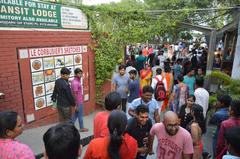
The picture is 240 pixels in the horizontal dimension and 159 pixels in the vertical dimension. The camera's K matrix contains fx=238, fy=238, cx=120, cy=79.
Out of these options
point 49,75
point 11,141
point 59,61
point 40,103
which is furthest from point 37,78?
point 11,141

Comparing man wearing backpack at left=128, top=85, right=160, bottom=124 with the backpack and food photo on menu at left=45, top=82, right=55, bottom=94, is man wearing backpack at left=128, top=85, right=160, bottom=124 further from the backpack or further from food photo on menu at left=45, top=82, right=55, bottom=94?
food photo on menu at left=45, top=82, right=55, bottom=94

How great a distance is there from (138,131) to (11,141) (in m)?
1.63

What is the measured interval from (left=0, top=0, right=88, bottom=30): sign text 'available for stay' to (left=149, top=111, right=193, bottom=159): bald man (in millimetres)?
4106

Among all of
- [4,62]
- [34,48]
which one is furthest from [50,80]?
[4,62]

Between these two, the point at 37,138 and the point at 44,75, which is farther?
the point at 44,75

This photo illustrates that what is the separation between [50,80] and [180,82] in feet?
11.2

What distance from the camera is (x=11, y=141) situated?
7.75 ft

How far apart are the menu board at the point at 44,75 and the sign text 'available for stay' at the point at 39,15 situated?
0.87m

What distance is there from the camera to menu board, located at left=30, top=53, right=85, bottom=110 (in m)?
5.97

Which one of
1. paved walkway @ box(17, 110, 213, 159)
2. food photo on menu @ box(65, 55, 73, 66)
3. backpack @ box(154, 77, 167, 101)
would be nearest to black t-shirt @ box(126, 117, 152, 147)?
paved walkway @ box(17, 110, 213, 159)

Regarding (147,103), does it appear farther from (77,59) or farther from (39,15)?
(77,59)

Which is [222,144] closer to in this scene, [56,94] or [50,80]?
[56,94]

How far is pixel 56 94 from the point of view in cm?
535

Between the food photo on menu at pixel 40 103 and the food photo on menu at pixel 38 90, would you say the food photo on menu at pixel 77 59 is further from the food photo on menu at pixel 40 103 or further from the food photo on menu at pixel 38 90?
the food photo on menu at pixel 40 103
